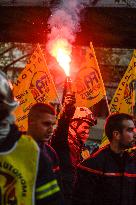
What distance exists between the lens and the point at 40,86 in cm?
804

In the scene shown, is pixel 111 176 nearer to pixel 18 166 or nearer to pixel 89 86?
pixel 18 166

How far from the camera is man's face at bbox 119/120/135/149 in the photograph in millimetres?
4539

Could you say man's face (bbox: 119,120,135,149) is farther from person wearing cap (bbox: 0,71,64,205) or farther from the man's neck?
person wearing cap (bbox: 0,71,64,205)

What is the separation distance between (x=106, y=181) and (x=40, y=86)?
402cm

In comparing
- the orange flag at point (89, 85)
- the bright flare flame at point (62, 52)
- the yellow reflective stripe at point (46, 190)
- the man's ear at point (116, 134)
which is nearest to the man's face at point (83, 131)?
the bright flare flame at point (62, 52)

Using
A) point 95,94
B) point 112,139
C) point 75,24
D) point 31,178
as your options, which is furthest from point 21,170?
point 95,94

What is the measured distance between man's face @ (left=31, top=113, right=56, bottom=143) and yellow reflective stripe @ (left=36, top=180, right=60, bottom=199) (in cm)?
182

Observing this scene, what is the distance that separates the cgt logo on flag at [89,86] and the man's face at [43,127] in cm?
326

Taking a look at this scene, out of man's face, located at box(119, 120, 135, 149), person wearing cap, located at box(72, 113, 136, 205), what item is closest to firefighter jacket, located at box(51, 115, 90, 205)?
person wearing cap, located at box(72, 113, 136, 205)

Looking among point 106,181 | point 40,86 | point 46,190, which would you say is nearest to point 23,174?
point 46,190

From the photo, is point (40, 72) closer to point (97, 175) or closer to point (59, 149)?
point (59, 149)

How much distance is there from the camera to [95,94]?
25.9 ft

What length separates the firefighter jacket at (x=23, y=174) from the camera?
2.40 m

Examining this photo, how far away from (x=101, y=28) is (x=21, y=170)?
4.27 meters
